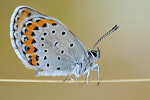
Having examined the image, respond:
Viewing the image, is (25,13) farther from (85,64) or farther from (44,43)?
(85,64)

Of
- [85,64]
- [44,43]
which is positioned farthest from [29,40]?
[85,64]

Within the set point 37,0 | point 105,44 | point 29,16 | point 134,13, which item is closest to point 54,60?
point 29,16

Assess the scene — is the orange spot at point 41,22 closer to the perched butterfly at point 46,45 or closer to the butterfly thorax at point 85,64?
the perched butterfly at point 46,45

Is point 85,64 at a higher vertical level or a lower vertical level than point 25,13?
lower

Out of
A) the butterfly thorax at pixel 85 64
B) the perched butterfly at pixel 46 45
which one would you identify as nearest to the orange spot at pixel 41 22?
the perched butterfly at pixel 46 45

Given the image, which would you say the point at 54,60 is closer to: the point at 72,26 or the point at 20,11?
the point at 20,11

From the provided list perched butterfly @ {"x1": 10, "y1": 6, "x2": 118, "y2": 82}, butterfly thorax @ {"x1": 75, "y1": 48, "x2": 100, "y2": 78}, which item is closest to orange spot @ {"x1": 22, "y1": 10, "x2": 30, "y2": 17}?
perched butterfly @ {"x1": 10, "y1": 6, "x2": 118, "y2": 82}

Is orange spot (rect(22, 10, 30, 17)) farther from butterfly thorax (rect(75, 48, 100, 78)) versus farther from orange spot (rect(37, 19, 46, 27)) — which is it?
butterfly thorax (rect(75, 48, 100, 78))

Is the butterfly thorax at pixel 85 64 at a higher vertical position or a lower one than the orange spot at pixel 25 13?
lower

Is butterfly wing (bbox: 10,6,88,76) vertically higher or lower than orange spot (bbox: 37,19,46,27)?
lower
